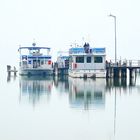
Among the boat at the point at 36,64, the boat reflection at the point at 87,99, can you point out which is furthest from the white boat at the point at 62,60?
the boat reflection at the point at 87,99

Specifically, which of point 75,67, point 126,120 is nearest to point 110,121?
point 126,120

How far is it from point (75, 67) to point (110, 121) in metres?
37.3

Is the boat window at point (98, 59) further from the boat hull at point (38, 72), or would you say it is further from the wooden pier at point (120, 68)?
the boat hull at point (38, 72)

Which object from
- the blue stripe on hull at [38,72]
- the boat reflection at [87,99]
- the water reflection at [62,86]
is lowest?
the blue stripe on hull at [38,72]

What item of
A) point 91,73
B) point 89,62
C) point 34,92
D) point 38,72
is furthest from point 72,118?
point 38,72

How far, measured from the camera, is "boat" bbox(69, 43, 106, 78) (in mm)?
58656

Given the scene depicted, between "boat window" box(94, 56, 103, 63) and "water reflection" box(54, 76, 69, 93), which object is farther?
"boat window" box(94, 56, 103, 63)

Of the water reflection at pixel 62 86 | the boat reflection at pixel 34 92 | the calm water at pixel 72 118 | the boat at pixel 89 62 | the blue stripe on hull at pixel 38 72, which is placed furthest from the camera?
the blue stripe on hull at pixel 38 72

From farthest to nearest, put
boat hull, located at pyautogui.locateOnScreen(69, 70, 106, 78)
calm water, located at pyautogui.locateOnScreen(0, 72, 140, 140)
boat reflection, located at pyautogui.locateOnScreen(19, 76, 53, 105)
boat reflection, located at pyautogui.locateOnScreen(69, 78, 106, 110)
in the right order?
boat hull, located at pyautogui.locateOnScreen(69, 70, 106, 78) → boat reflection, located at pyautogui.locateOnScreen(19, 76, 53, 105) → boat reflection, located at pyautogui.locateOnScreen(69, 78, 106, 110) → calm water, located at pyautogui.locateOnScreen(0, 72, 140, 140)

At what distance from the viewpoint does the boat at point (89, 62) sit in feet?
192

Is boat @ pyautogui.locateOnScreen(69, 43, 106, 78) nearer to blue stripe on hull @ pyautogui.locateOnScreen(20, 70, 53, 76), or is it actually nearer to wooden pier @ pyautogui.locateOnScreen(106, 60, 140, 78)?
wooden pier @ pyautogui.locateOnScreen(106, 60, 140, 78)

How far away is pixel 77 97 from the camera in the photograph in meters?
35.2

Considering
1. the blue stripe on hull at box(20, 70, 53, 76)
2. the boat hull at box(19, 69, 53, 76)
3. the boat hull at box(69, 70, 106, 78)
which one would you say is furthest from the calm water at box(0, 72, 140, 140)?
the blue stripe on hull at box(20, 70, 53, 76)

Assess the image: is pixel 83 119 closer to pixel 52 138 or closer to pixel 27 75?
pixel 52 138
